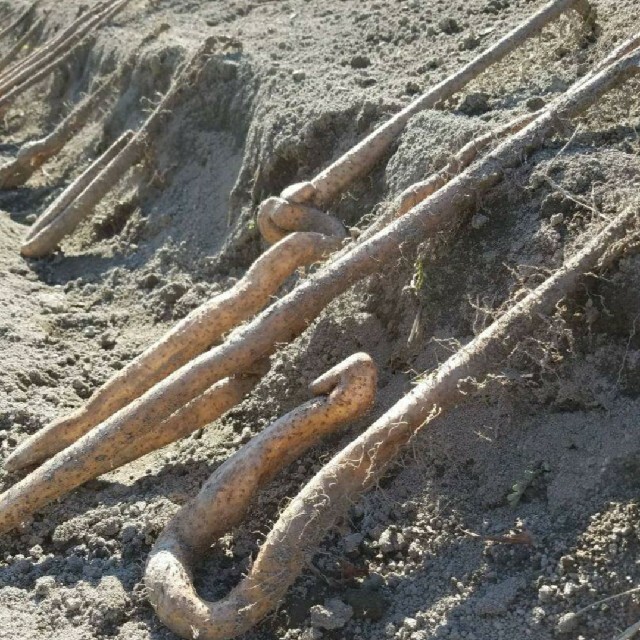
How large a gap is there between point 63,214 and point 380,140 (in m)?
3.01

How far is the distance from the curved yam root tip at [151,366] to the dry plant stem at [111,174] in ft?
9.24

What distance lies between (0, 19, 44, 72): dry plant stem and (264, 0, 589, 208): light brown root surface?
24.8ft

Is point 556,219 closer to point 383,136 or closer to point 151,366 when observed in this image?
point 383,136

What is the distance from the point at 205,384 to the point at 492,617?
5.27ft

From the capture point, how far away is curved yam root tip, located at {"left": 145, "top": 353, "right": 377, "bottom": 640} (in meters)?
3.19

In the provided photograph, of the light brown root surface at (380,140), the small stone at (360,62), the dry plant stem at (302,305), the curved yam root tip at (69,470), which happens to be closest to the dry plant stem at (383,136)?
the light brown root surface at (380,140)

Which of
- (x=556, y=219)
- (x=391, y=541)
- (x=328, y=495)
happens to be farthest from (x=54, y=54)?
(x=391, y=541)

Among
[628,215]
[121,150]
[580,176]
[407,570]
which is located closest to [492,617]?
[407,570]

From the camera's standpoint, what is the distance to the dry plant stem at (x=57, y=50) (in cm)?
995

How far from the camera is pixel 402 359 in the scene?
3969 mm

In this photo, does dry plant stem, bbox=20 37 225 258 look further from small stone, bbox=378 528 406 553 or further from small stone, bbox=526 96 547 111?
small stone, bbox=378 528 406 553

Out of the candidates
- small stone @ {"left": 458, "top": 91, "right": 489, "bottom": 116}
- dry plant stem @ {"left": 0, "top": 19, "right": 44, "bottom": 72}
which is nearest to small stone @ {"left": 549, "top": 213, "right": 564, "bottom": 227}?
A: small stone @ {"left": 458, "top": 91, "right": 489, "bottom": 116}

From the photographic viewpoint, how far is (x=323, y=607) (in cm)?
316

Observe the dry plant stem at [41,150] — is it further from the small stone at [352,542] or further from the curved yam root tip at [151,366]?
the small stone at [352,542]
